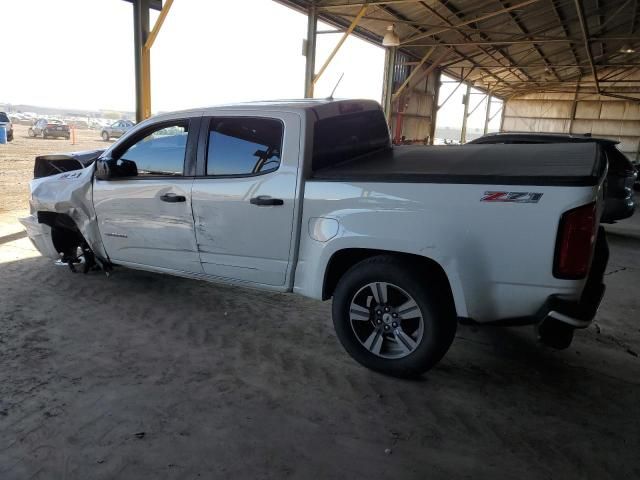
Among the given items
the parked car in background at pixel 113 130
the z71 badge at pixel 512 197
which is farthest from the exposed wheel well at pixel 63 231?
the parked car in background at pixel 113 130

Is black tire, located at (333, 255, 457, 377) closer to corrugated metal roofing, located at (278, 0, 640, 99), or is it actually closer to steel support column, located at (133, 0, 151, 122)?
steel support column, located at (133, 0, 151, 122)

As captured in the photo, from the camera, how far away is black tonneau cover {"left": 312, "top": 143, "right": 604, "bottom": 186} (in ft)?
8.16

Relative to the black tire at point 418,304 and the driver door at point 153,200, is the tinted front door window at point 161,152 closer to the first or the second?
the driver door at point 153,200

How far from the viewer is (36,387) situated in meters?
2.90

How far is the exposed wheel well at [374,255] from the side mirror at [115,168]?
1976mm

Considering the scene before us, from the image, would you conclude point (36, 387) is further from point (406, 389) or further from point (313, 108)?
point (313, 108)

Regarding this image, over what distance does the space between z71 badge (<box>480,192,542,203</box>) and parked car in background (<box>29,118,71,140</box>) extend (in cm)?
2928

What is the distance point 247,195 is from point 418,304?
1432mm

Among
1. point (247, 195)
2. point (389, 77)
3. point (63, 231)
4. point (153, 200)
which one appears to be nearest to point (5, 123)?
point (389, 77)

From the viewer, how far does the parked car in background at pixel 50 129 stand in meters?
26.4

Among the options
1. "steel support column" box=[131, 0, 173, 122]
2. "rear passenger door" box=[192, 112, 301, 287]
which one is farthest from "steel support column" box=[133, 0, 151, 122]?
"rear passenger door" box=[192, 112, 301, 287]

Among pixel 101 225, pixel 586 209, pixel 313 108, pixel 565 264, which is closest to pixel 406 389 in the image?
pixel 565 264

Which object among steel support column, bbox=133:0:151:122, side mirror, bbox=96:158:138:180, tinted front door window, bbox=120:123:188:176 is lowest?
side mirror, bbox=96:158:138:180

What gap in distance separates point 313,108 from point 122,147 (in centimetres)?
189
